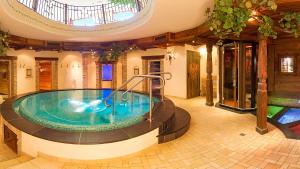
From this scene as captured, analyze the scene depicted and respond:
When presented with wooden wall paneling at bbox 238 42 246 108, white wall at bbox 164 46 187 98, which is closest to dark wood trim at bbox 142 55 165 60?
white wall at bbox 164 46 187 98

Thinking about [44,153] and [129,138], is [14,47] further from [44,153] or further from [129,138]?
[129,138]

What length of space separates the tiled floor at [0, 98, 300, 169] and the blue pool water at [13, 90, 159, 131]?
0.77 meters

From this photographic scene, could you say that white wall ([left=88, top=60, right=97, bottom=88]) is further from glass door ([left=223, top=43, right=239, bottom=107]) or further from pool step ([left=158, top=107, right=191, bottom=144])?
pool step ([left=158, top=107, right=191, bottom=144])

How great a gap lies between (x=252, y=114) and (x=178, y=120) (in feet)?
9.19

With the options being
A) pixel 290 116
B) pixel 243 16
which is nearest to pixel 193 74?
pixel 290 116

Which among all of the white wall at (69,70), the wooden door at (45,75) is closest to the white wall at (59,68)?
the white wall at (69,70)

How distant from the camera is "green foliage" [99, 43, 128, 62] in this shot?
10.7 m

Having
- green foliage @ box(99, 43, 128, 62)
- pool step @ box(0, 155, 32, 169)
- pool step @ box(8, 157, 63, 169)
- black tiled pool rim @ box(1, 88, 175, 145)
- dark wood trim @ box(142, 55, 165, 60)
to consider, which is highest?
green foliage @ box(99, 43, 128, 62)

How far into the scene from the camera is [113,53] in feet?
36.0

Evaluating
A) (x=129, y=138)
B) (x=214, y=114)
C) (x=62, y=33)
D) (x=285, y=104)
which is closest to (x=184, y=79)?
(x=214, y=114)

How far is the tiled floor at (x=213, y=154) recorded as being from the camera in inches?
116

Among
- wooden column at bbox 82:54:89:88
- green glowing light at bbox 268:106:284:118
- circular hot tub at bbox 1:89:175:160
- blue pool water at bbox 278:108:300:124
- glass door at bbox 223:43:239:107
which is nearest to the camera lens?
circular hot tub at bbox 1:89:175:160

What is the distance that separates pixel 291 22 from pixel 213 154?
322 cm

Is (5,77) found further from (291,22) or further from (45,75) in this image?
(291,22)
